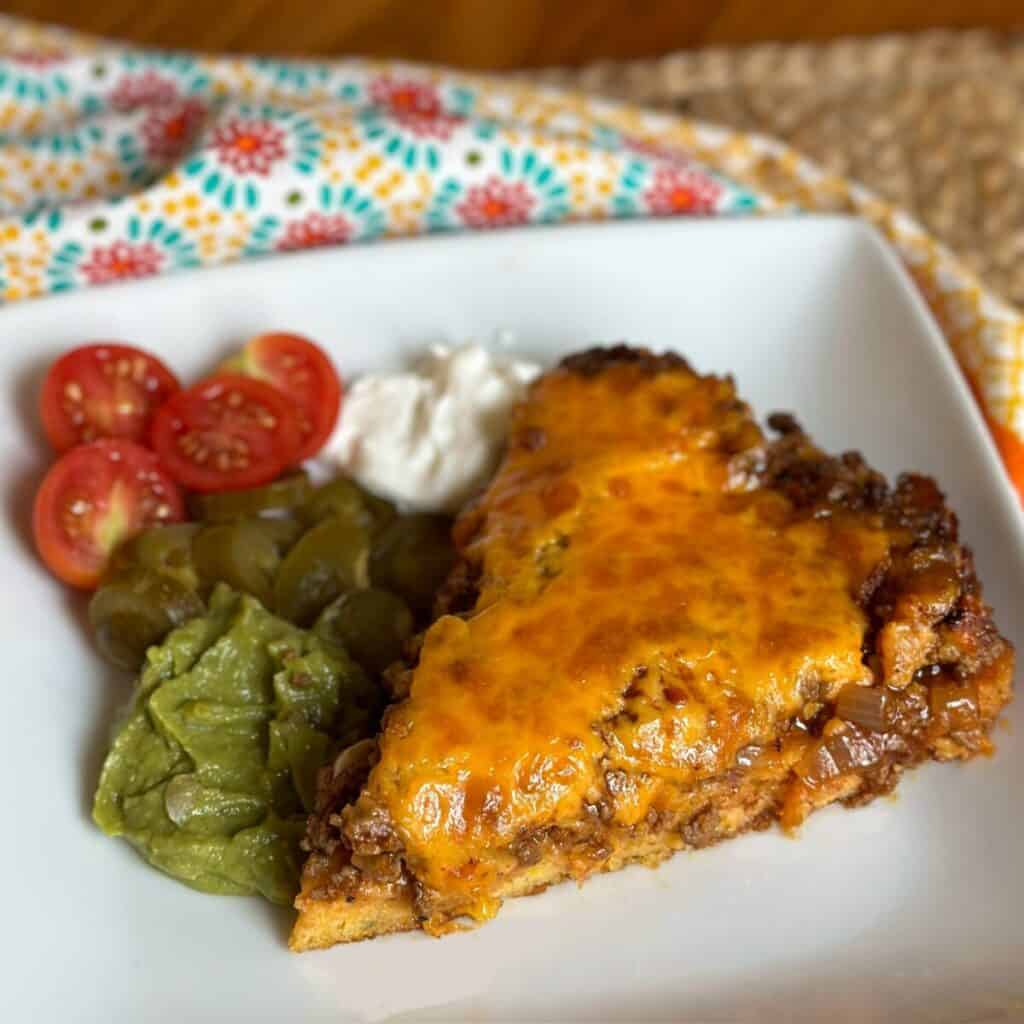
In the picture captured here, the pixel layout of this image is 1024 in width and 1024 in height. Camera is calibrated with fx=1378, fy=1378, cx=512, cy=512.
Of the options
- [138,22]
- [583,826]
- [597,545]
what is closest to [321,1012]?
[583,826]

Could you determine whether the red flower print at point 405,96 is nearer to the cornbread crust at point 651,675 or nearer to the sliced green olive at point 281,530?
the sliced green olive at point 281,530

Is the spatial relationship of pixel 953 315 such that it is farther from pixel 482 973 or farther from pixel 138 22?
pixel 138 22

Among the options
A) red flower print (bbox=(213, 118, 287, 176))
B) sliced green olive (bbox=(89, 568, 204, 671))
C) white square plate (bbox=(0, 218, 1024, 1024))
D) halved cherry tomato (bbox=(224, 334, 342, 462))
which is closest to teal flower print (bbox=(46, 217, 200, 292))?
white square plate (bbox=(0, 218, 1024, 1024))

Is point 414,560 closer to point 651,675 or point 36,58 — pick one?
point 651,675

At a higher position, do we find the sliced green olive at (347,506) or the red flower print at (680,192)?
the red flower print at (680,192)

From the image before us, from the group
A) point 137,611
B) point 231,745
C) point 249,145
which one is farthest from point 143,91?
point 231,745

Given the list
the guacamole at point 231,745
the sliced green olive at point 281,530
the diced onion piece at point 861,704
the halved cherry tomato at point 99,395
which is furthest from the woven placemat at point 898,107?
the guacamole at point 231,745
